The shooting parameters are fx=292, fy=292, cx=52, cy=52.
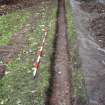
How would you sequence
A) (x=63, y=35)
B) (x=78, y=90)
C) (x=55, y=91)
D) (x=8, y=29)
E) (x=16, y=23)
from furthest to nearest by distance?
(x=16, y=23) < (x=8, y=29) < (x=63, y=35) < (x=55, y=91) < (x=78, y=90)

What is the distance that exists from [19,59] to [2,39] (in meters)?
3.50

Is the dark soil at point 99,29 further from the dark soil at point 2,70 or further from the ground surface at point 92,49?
the dark soil at point 2,70

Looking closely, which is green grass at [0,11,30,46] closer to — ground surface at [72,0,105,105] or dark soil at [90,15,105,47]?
ground surface at [72,0,105,105]

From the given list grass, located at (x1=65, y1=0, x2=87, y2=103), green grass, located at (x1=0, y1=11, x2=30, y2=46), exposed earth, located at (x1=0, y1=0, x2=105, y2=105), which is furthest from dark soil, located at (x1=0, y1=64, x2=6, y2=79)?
green grass, located at (x1=0, y1=11, x2=30, y2=46)

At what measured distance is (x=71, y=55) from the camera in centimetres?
1188

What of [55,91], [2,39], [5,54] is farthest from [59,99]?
[2,39]

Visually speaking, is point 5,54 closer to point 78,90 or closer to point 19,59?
point 19,59

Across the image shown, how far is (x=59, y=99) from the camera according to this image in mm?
8758

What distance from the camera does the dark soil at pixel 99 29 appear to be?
44.6 ft

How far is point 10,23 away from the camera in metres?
18.5

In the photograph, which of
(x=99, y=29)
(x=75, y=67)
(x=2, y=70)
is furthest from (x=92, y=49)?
(x=2, y=70)

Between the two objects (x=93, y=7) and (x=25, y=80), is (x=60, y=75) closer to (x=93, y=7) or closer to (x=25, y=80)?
(x=25, y=80)

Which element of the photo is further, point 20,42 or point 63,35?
point 63,35

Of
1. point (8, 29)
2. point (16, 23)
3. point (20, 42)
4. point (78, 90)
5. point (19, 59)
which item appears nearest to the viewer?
point (78, 90)
